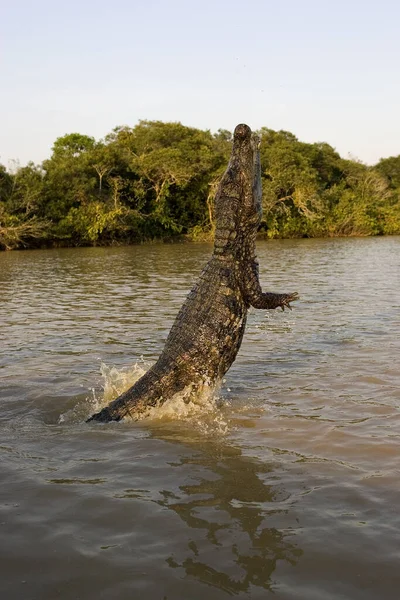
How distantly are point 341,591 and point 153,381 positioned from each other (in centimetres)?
314

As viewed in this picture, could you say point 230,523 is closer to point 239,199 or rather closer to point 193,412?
point 193,412

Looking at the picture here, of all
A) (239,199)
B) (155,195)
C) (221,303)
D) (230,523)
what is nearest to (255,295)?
(221,303)

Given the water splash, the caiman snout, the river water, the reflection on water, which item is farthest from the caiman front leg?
the reflection on water

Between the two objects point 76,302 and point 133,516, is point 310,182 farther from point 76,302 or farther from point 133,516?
point 133,516

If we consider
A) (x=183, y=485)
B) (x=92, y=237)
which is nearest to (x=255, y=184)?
(x=183, y=485)

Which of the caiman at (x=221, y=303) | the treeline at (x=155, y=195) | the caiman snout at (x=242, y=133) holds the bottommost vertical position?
the caiman at (x=221, y=303)

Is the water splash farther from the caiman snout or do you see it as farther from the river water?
the caiman snout

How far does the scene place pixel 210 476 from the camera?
4.27 m

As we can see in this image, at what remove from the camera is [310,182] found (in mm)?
44250

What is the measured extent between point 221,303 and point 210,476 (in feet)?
5.83

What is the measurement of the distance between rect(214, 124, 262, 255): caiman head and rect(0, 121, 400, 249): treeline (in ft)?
97.9

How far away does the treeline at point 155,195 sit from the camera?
37.4 m

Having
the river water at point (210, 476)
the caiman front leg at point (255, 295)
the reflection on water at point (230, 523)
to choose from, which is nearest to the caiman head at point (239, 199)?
the caiman front leg at point (255, 295)

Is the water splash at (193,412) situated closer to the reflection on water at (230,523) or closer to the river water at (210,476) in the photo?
the river water at (210,476)
